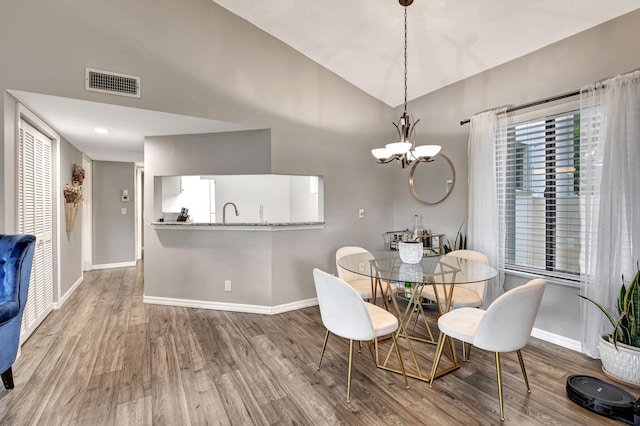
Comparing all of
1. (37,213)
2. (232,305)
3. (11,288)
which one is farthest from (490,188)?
(37,213)

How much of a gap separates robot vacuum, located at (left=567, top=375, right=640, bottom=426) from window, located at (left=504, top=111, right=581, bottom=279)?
96 centimetres

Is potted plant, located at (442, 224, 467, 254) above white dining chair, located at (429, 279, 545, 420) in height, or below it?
above

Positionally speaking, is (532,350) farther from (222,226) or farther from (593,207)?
(222,226)

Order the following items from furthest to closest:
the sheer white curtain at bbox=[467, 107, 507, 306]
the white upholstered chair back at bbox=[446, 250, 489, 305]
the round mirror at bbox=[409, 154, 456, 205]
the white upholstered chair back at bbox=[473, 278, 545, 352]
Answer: the round mirror at bbox=[409, 154, 456, 205] < the sheer white curtain at bbox=[467, 107, 507, 306] < the white upholstered chair back at bbox=[446, 250, 489, 305] < the white upholstered chair back at bbox=[473, 278, 545, 352]

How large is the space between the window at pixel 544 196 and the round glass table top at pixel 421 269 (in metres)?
0.79

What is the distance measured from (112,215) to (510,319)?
261 inches

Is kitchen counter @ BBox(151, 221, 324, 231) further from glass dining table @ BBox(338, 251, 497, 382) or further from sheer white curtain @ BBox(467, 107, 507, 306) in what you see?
sheer white curtain @ BBox(467, 107, 507, 306)

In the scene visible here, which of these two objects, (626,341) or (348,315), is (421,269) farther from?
(626,341)

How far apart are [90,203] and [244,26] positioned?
4531mm

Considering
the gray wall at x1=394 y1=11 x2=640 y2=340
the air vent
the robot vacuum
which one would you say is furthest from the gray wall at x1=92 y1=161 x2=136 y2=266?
the robot vacuum

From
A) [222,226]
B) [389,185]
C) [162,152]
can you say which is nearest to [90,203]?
[162,152]

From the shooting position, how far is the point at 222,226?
3674mm

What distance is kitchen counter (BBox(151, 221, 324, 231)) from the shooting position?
359cm

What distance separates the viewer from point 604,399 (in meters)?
1.88
